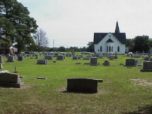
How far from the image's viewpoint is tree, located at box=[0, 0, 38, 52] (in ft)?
245

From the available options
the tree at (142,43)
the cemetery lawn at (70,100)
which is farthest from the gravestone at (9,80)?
the tree at (142,43)

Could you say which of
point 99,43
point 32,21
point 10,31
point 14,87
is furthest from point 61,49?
point 14,87

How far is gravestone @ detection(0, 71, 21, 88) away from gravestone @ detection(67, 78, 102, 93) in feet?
7.39

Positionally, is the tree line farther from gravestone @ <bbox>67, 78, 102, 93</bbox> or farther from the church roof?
gravestone @ <bbox>67, 78, 102, 93</bbox>

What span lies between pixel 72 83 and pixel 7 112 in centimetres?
513

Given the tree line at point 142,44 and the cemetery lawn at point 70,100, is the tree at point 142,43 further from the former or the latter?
the cemetery lawn at point 70,100

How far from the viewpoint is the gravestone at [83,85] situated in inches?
649

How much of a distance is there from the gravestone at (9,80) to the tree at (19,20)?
55.7 meters

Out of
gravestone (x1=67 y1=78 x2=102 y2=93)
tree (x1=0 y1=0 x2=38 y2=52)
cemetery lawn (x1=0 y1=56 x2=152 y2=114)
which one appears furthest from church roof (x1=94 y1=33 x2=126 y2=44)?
gravestone (x1=67 y1=78 x2=102 y2=93)

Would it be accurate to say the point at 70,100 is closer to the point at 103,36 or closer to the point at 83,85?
the point at 83,85

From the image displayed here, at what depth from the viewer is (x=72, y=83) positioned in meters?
16.8

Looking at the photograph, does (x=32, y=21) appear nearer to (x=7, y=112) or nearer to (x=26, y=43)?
(x=26, y=43)

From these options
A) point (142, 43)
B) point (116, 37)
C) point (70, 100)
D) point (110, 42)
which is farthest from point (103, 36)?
point (70, 100)

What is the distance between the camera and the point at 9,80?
17.7 m
